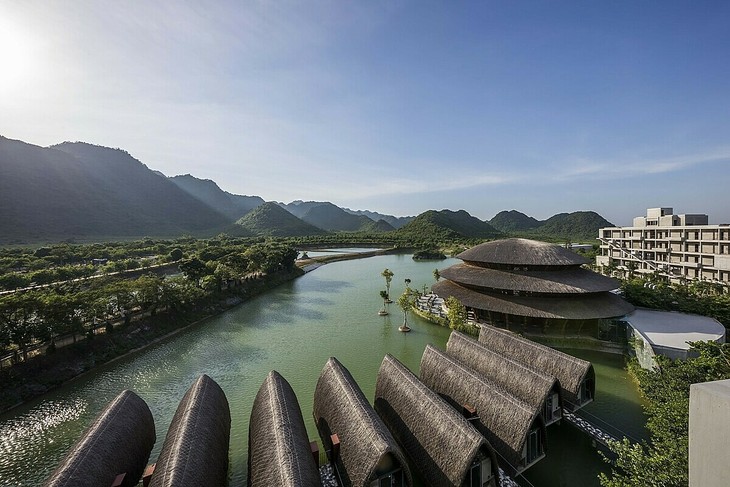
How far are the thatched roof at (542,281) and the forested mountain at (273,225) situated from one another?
138m

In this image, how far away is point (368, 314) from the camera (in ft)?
111

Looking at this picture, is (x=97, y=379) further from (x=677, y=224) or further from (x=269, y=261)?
(x=677, y=224)

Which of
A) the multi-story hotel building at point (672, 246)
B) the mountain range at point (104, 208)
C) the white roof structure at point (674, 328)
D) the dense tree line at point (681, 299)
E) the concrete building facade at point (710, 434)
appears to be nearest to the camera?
the concrete building facade at point (710, 434)

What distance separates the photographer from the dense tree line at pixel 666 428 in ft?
26.1

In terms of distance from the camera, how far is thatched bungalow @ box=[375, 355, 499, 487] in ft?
32.2

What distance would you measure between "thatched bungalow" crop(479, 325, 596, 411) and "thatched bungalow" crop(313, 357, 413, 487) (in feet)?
32.7

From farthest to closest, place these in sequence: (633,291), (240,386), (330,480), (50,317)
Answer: (633,291) < (50,317) < (240,386) < (330,480)

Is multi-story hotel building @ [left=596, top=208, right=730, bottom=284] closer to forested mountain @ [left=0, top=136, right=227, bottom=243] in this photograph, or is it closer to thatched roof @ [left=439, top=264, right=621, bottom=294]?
thatched roof @ [left=439, top=264, right=621, bottom=294]

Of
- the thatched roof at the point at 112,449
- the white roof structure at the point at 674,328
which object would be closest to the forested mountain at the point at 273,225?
the white roof structure at the point at 674,328

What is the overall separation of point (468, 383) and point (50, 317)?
27255 mm

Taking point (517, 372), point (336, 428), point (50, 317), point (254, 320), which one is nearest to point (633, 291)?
point (517, 372)

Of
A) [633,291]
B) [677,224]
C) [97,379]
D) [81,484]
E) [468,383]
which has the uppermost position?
[677,224]

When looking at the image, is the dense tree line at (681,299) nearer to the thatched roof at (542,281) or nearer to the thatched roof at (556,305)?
the thatched roof at (542,281)

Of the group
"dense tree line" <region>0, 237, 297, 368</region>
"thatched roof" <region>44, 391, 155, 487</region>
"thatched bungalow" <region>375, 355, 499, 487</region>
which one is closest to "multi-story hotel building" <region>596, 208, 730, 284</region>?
"thatched bungalow" <region>375, 355, 499, 487</region>
